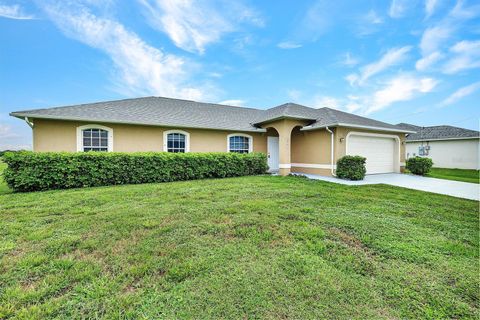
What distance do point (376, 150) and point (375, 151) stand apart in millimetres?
109

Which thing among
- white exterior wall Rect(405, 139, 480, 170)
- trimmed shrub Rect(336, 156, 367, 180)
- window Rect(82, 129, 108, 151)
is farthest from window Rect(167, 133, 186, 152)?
white exterior wall Rect(405, 139, 480, 170)

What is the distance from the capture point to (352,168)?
10.2m

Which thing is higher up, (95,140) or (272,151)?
(95,140)

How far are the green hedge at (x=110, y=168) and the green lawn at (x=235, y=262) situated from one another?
8.80ft

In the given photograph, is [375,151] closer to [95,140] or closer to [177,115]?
[177,115]

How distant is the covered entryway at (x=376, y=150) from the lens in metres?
11.7

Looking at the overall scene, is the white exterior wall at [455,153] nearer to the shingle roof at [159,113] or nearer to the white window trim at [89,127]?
the shingle roof at [159,113]

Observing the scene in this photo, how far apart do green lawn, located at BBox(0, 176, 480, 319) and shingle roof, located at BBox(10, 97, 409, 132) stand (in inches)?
236

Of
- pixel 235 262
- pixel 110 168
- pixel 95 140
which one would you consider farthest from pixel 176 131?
pixel 235 262

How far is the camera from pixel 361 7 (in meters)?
9.67

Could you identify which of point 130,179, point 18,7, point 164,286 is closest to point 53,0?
point 18,7

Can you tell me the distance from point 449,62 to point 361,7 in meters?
7.70

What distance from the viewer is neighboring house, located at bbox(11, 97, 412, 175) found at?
31.0 feet

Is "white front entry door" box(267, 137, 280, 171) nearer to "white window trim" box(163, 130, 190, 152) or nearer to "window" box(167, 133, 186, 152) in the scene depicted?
"white window trim" box(163, 130, 190, 152)
